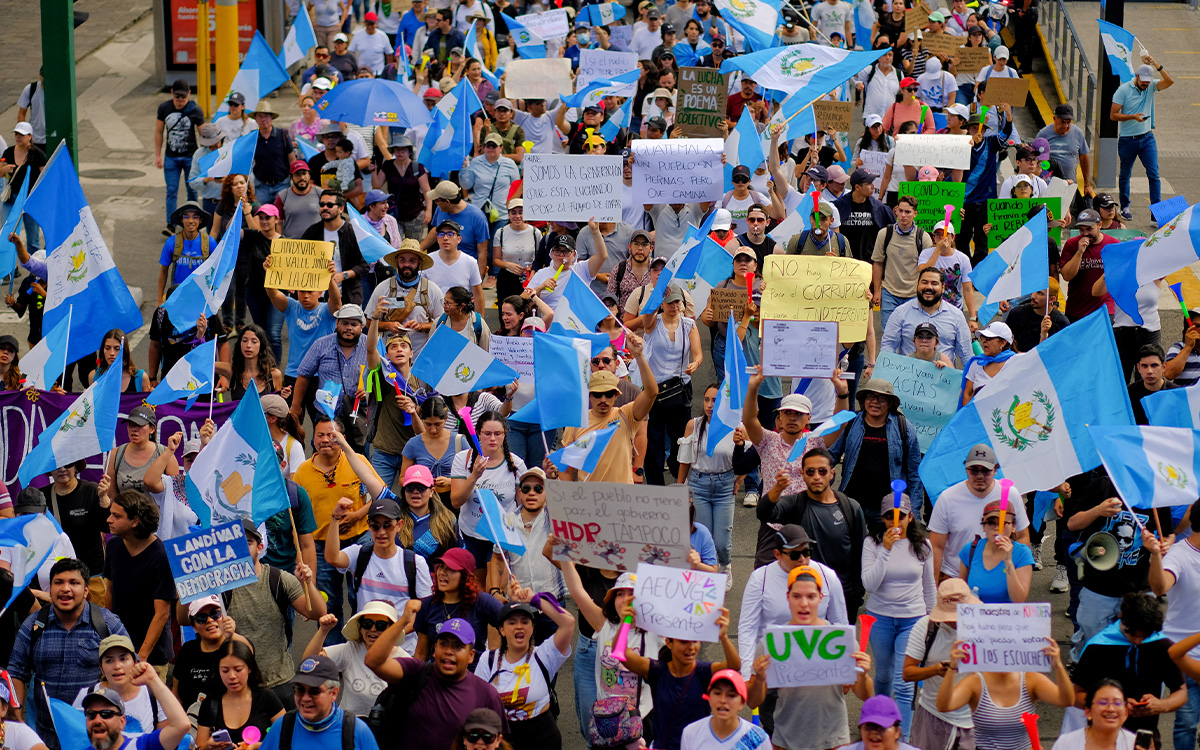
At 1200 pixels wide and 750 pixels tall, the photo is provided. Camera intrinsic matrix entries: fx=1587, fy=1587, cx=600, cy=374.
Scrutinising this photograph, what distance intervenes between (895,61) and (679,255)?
10819 mm

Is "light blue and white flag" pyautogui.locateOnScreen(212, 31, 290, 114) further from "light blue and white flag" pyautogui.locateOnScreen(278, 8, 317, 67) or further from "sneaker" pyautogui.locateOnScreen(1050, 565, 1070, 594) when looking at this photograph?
"sneaker" pyautogui.locateOnScreen(1050, 565, 1070, 594)

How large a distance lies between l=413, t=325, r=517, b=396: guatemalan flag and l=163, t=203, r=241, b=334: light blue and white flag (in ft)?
6.25

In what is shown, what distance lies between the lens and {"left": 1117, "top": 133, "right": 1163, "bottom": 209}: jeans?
59.1ft

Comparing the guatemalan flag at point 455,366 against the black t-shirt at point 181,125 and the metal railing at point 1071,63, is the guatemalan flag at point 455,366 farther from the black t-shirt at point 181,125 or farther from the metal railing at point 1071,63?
the metal railing at point 1071,63

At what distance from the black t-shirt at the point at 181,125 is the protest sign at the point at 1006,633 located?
1207 centimetres

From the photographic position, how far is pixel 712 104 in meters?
16.2

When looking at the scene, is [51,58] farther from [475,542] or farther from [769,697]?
[769,697]

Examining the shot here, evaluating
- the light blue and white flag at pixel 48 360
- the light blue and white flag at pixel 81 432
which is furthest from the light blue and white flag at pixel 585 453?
the light blue and white flag at pixel 48 360

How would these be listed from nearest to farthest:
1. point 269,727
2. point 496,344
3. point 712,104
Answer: point 269,727, point 496,344, point 712,104

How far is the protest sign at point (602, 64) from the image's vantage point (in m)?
18.2

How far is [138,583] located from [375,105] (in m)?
8.11

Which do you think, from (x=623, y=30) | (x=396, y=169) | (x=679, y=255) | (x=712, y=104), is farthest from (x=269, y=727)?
(x=623, y=30)

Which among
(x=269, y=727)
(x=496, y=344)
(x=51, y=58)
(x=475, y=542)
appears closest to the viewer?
(x=269, y=727)

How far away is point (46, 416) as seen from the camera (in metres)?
10.6
